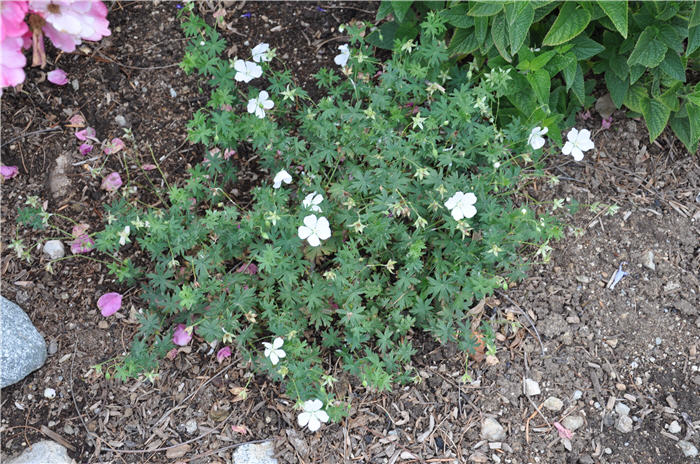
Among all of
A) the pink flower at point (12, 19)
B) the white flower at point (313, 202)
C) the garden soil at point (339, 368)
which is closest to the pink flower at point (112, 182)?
the garden soil at point (339, 368)

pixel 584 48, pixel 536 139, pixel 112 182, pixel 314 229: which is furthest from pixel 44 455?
pixel 584 48

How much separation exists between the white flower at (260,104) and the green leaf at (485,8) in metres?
0.99

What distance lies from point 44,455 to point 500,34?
2762 mm

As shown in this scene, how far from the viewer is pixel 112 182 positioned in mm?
3051

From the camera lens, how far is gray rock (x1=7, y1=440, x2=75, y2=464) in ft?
8.34

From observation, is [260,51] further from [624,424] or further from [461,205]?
[624,424]

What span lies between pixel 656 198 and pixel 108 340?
294 centimetres

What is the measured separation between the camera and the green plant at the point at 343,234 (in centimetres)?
238

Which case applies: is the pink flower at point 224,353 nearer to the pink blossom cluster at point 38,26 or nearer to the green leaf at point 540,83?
the pink blossom cluster at point 38,26

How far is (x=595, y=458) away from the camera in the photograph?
2.65 metres

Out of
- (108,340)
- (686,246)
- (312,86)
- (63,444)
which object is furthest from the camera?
(312,86)

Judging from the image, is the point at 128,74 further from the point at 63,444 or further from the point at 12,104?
the point at 63,444

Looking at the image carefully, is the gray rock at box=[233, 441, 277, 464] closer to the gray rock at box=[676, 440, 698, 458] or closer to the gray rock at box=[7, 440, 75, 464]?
the gray rock at box=[7, 440, 75, 464]

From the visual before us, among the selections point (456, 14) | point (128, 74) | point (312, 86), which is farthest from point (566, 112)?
point (128, 74)
